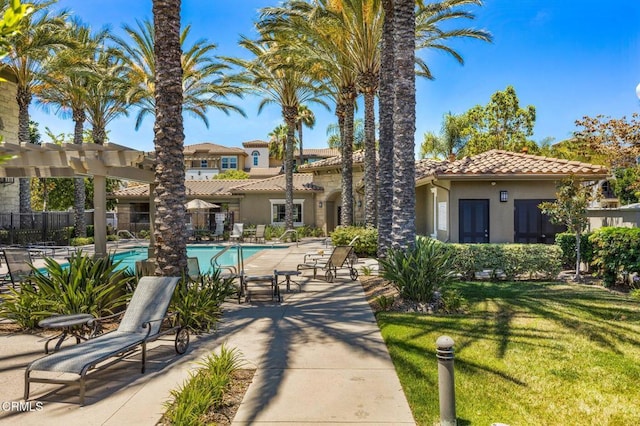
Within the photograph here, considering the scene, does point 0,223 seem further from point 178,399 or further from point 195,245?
point 178,399

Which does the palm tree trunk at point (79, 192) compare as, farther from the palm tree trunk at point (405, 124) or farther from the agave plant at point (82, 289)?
the palm tree trunk at point (405, 124)

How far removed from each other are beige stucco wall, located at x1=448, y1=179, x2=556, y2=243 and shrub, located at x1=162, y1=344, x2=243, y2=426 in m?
12.2

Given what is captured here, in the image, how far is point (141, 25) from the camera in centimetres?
2406

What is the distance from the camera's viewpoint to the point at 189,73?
1013 inches

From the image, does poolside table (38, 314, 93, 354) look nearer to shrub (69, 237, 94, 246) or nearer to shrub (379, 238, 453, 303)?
shrub (379, 238, 453, 303)

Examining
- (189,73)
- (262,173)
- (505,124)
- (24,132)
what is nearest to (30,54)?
(24,132)

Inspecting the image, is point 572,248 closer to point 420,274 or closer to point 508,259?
point 508,259

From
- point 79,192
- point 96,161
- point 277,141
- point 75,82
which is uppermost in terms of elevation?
point 277,141

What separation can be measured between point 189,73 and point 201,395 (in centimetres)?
2413

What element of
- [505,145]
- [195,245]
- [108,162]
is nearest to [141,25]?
[195,245]

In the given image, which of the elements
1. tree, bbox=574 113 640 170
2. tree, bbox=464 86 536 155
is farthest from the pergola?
tree, bbox=464 86 536 155

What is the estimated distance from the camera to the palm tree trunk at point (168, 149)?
8617 mm

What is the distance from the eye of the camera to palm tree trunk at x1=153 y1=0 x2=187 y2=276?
8.62m

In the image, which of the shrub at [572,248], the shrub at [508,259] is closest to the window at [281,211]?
the shrub at [508,259]
